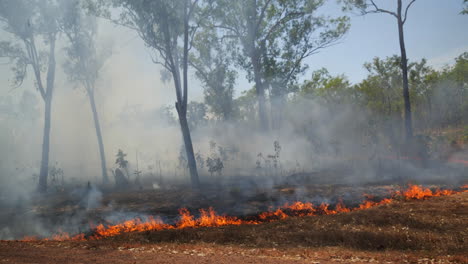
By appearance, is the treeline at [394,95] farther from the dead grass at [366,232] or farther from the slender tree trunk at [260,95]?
the dead grass at [366,232]

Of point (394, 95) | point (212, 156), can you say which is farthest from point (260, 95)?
point (394, 95)

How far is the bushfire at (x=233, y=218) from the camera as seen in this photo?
1091 cm

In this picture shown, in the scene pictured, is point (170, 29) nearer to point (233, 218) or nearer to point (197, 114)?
point (233, 218)

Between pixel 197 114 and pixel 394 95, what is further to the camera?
pixel 197 114

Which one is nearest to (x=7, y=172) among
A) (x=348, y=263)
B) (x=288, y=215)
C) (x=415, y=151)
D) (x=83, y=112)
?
(x=83, y=112)

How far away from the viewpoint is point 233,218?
1180 centimetres

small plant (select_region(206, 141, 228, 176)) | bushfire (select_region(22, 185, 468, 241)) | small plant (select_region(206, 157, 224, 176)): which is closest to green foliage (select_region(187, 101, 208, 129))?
small plant (select_region(206, 141, 228, 176))

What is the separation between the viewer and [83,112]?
109 ft

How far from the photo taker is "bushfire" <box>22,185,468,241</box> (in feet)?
35.8

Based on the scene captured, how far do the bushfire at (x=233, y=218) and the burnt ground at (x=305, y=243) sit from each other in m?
1.22

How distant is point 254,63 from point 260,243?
18382 mm

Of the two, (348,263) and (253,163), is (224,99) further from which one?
(348,263)

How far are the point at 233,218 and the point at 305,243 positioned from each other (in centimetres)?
384

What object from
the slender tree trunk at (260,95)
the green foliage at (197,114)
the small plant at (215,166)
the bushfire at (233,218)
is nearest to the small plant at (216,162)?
the small plant at (215,166)
